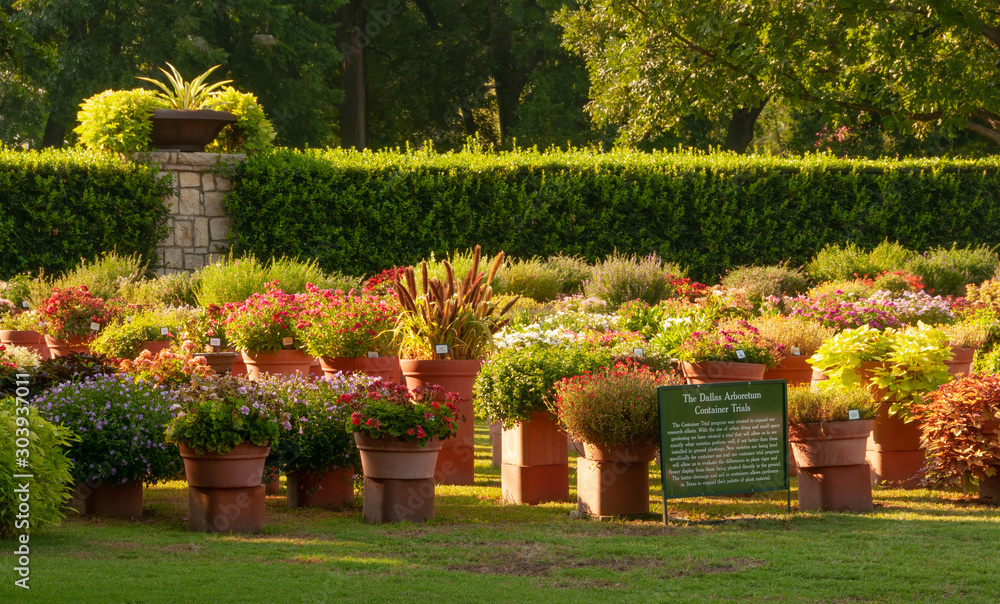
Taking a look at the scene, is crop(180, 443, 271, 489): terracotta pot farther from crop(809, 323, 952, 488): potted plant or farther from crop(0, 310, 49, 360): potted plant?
crop(0, 310, 49, 360): potted plant

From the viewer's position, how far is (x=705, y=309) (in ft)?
33.9

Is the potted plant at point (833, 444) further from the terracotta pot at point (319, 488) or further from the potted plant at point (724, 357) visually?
the terracotta pot at point (319, 488)

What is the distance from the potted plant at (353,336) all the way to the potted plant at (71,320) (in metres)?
2.78

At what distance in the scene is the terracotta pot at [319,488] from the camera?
641 cm

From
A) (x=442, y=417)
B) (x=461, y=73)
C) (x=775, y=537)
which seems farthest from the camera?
(x=461, y=73)

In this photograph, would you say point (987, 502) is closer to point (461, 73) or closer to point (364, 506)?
point (364, 506)

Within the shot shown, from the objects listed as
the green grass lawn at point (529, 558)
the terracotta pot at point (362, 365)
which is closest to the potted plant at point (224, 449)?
the green grass lawn at point (529, 558)

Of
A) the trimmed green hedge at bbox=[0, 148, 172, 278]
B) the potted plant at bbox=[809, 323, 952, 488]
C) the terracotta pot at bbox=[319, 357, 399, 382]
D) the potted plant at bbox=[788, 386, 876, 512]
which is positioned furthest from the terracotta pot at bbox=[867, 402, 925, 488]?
the trimmed green hedge at bbox=[0, 148, 172, 278]

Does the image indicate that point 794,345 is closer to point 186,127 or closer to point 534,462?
point 534,462

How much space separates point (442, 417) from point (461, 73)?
22.9 m

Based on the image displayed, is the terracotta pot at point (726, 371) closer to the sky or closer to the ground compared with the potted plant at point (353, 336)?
closer to the ground

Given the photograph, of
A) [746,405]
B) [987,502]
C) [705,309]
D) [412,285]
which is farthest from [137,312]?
[987,502]

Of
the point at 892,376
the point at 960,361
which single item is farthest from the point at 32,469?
the point at 960,361

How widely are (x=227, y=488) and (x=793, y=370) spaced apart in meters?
4.57
